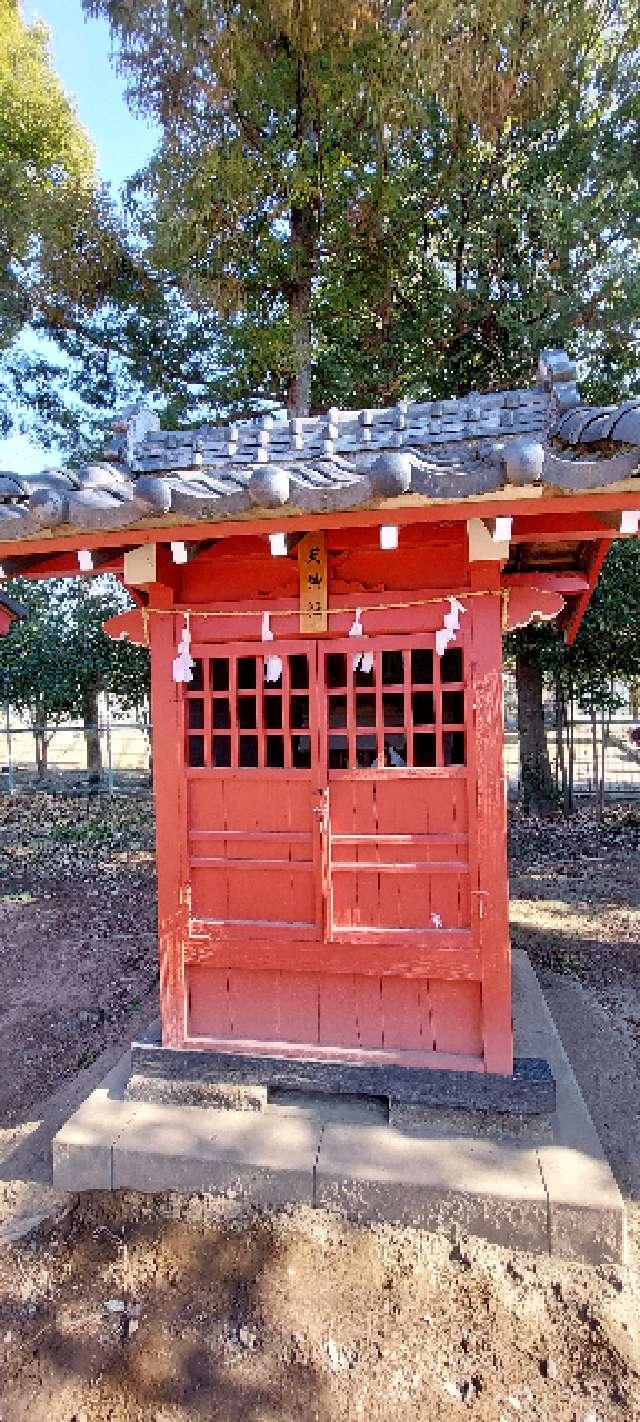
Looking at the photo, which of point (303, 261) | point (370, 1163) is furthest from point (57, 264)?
point (370, 1163)

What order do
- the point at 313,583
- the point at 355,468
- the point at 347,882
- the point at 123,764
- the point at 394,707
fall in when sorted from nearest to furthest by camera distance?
the point at 355,468 → the point at 313,583 → the point at 347,882 → the point at 394,707 → the point at 123,764

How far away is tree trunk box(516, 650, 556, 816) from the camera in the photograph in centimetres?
1147

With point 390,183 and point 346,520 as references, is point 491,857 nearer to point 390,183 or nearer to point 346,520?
point 346,520

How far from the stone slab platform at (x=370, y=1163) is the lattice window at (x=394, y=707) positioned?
165 cm

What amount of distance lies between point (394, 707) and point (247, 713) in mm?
832

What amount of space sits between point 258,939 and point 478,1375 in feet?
6.05

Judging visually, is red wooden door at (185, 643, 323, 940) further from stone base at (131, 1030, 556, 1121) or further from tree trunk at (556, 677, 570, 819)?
tree trunk at (556, 677, 570, 819)

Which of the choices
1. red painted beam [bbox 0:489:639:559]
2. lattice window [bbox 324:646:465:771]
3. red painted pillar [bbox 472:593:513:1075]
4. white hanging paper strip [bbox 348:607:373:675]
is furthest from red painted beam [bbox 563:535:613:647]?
white hanging paper strip [bbox 348:607:373:675]

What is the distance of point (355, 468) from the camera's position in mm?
2928

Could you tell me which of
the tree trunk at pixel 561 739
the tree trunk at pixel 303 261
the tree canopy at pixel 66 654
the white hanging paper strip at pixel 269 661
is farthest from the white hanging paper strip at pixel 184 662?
the tree canopy at pixel 66 654

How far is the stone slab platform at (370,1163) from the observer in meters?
2.85

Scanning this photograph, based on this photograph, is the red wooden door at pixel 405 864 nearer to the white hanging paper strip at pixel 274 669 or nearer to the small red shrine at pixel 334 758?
the small red shrine at pixel 334 758

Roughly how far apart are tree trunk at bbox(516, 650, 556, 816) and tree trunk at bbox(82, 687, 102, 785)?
799 cm

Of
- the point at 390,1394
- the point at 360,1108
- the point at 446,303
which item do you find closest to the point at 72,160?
the point at 446,303
